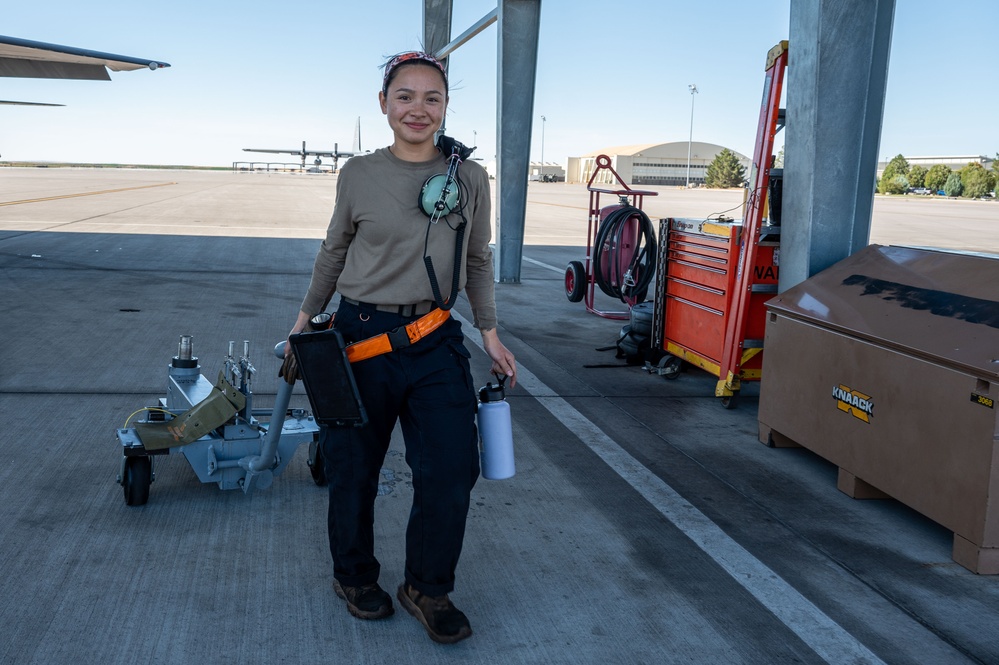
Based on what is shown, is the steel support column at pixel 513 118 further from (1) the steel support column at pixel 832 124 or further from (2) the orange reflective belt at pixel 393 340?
(2) the orange reflective belt at pixel 393 340

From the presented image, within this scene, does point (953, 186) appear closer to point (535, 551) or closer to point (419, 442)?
point (535, 551)

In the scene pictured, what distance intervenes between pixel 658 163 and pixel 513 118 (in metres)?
122

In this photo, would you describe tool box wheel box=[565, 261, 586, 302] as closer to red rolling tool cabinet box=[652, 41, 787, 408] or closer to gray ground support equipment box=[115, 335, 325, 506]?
red rolling tool cabinet box=[652, 41, 787, 408]

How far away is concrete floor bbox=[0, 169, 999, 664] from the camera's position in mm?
2945

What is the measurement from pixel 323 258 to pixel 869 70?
157 inches

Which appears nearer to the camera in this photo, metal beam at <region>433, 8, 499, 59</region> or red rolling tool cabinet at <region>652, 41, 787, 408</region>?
red rolling tool cabinet at <region>652, 41, 787, 408</region>

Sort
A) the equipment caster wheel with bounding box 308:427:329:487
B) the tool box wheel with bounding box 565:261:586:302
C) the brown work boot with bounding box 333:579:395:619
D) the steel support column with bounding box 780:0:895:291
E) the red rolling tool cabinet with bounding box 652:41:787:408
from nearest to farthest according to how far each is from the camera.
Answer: the brown work boot with bounding box 333:579:395:619, the equipment caster wheel with bounding box 308:427:329:487, the steel support column with bounding box 780:0:895:291, the red rolling tool cabinet with bounding box 652:41:787:408, the tool box wheel with bounding box 565:261:586:302

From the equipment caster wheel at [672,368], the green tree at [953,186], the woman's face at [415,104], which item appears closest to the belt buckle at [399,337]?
the woman's face at [415,104]

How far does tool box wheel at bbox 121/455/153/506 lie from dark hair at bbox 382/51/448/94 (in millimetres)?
2174

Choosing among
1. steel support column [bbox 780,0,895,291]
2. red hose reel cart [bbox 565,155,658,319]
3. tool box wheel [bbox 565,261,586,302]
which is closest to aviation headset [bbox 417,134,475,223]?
steel support column [bbox 780,0,895,291]

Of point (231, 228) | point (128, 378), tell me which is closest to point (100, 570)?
point (128, 378)

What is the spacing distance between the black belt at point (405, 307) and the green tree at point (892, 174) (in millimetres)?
97620

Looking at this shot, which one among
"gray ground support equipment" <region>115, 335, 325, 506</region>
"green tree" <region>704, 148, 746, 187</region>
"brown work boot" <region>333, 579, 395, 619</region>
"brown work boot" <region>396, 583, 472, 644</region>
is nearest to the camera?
"brown work boot" <region>396, 583, 472, 644</region>

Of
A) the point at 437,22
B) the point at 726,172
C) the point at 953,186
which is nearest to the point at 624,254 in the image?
the point at 437,22
